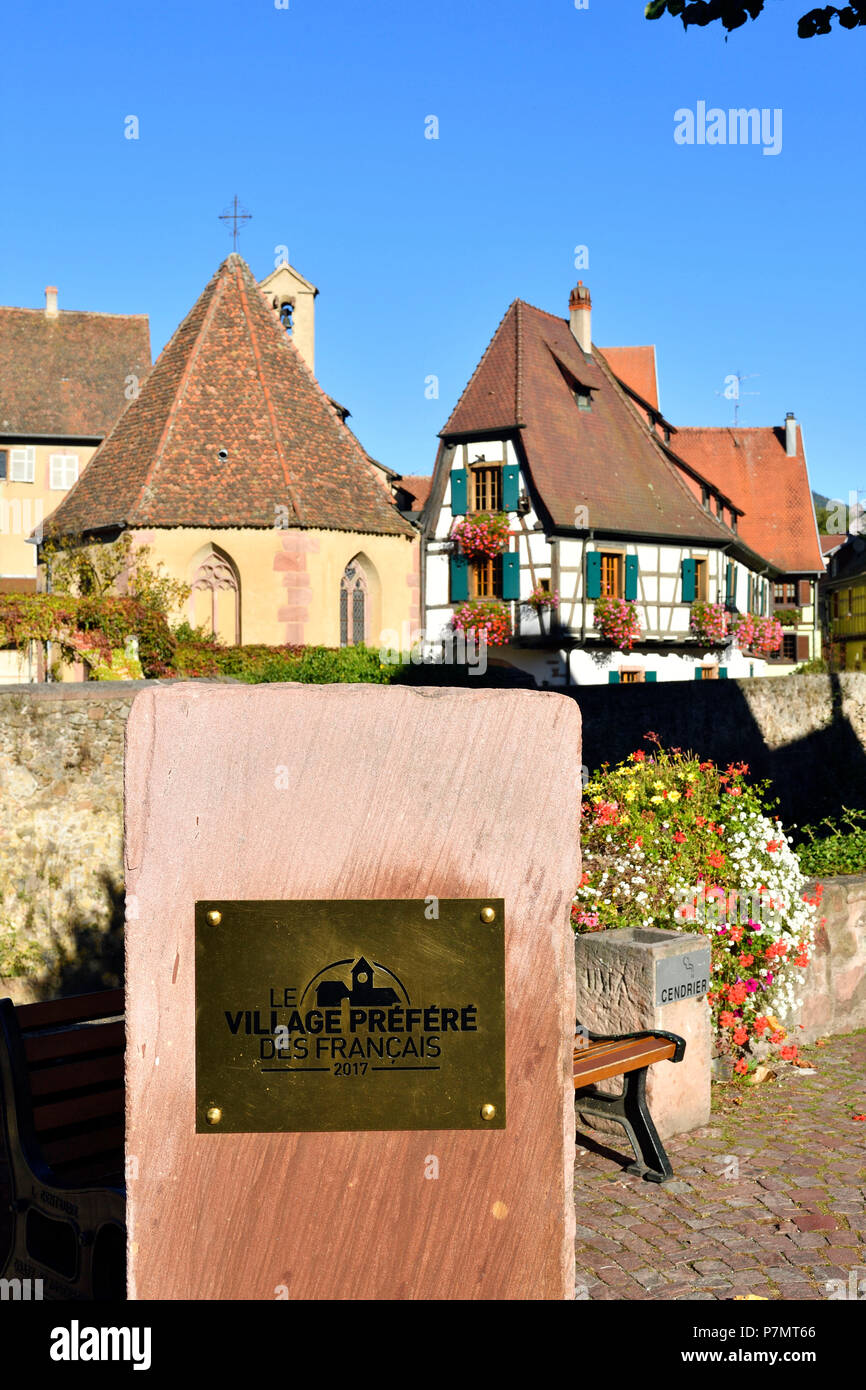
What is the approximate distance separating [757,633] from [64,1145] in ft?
85.1

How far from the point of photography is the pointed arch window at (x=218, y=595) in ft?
70.8

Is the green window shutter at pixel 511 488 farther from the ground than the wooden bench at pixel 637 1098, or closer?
farther from the ground

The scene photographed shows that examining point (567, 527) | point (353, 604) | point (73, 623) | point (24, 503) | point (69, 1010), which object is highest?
point (24, 503)

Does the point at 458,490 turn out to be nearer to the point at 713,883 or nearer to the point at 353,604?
the point at 353,604

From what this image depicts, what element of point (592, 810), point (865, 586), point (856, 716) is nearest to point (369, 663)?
point (856, 716)

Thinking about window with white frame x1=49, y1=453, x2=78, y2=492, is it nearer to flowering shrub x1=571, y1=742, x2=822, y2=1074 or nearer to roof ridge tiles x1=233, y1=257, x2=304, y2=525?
roof ridge tiles x1=233, y1=257, x2=304, y2=525

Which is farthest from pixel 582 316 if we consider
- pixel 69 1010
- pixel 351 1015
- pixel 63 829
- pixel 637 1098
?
pixel 351 1015

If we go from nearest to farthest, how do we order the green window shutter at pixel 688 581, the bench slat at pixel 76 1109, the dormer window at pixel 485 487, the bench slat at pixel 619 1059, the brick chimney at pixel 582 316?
the bench slat at pixel 76 1109, the bench slat at pixel 619 1059, the dormer window at pixel 485 487, the green window shutter at pixel 688 581, the brick chimney at pixel 582 316

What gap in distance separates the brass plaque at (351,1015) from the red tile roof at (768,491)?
128 ft

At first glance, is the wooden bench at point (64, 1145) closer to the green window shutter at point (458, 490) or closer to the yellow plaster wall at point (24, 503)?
the green window shutter at point (458, 490)

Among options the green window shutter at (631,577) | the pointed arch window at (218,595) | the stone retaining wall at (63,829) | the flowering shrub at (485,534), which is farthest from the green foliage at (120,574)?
the green window shutter at (631,577)

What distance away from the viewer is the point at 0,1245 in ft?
13.2

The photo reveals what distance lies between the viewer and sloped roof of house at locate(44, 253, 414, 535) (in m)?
21.5

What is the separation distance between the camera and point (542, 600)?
2545cm
